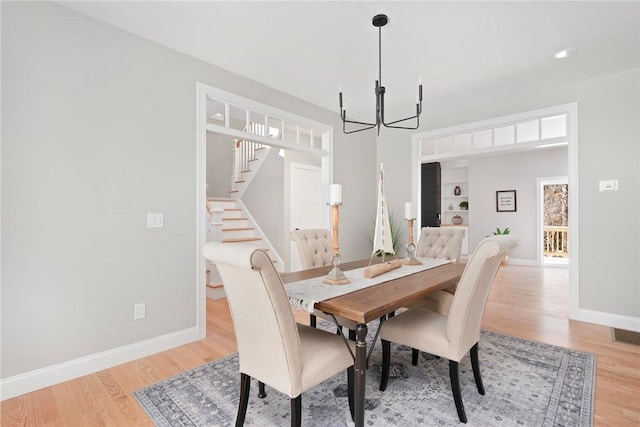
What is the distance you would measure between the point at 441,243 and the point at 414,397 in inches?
56.9

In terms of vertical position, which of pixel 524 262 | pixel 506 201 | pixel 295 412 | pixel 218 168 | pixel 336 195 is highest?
pixel 218 168

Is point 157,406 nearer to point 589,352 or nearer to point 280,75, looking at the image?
point 280,75

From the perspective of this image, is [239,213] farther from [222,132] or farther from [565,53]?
[565,53]

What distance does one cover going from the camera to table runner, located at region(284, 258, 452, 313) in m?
1.57

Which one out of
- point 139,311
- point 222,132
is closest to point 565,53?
point 222,132

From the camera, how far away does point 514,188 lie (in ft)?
23.2

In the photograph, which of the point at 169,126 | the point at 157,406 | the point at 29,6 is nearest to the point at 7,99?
the point at 29,6

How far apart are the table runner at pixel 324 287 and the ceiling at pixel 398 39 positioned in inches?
70.3

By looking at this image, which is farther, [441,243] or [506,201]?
[506,201]

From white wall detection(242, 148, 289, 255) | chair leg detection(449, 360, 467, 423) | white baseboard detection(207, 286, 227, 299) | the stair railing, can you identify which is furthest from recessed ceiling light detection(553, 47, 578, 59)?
the stair railing

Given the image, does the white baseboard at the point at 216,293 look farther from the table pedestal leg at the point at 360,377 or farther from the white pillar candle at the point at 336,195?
the table pedestal leg at the point at 360,377

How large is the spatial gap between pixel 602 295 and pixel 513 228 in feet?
13.7

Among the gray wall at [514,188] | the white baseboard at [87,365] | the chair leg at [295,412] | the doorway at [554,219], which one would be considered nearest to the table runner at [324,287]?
the chair leg at [295,412]

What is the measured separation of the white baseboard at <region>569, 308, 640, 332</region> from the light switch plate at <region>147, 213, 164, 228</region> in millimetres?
4192
